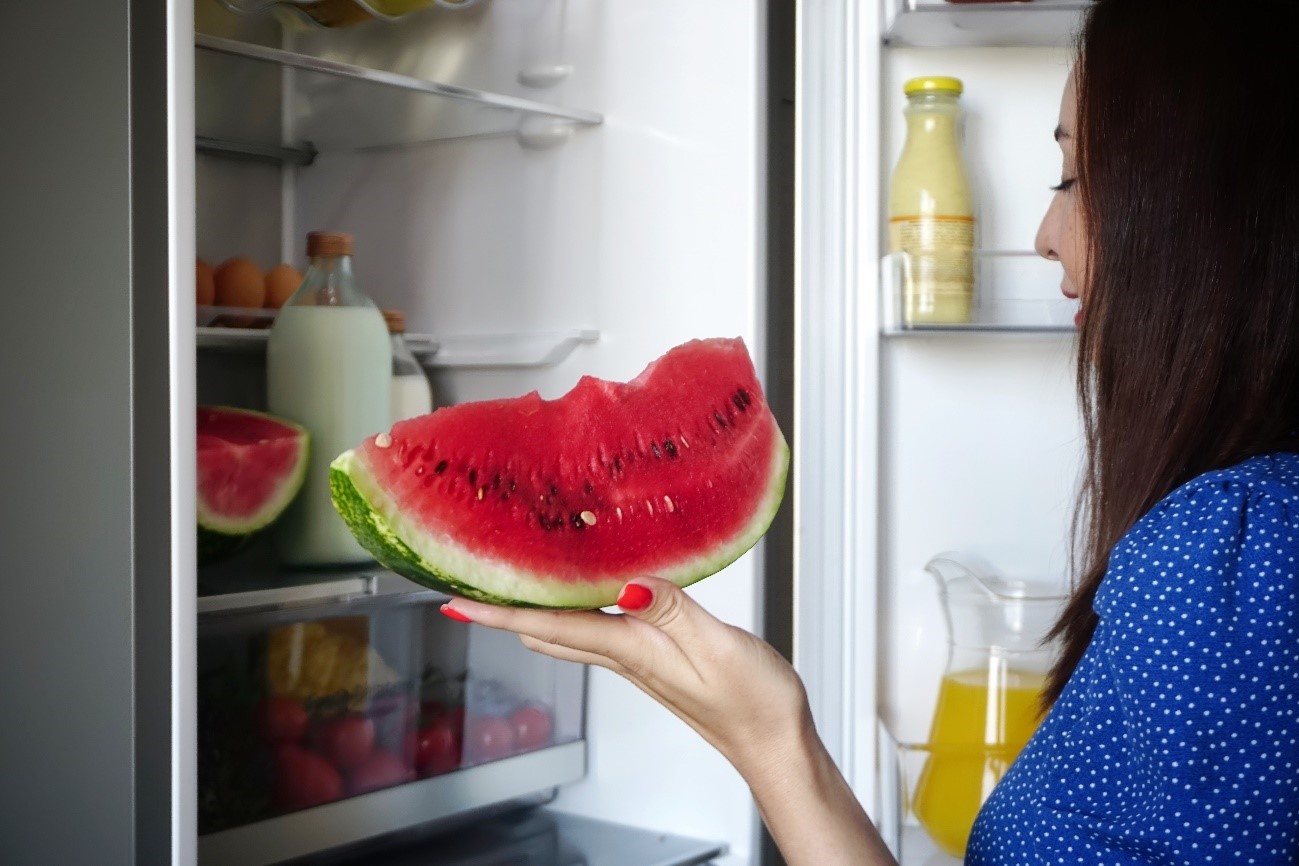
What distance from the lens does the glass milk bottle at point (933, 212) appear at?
4.21 ft

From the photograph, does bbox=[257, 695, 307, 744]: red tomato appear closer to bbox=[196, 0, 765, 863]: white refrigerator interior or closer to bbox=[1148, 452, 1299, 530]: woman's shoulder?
bbox=[196, 0, 765, 863]: white refrigerator interior

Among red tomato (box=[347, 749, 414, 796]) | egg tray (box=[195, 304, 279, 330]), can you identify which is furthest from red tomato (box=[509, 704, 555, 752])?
egg tray (box=[195, 304, 279, 330])

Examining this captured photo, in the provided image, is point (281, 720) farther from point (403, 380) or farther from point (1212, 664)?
point (1212, 664)

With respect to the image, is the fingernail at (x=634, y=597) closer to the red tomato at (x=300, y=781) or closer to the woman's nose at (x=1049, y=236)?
the woman's nose at (x=1049, y=236)

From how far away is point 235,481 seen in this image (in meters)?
1.17

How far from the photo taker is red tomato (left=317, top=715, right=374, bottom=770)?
1.27 meters

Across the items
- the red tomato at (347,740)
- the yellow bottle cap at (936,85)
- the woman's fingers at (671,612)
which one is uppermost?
the yellow bottle cap at (936,85)

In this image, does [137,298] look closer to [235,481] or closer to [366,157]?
[235,481]

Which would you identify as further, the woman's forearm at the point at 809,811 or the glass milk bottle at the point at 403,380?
the glass milk bottle at the point at 403,380

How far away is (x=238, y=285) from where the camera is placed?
1.32m

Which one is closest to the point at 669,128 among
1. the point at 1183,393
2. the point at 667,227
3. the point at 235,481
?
the point at 667,227

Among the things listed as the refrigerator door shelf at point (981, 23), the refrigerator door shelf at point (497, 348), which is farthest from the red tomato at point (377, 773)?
the refrigerator door shelf at point (981, 23)

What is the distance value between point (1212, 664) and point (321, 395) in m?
0.85

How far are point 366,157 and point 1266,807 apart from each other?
47.3 inches
